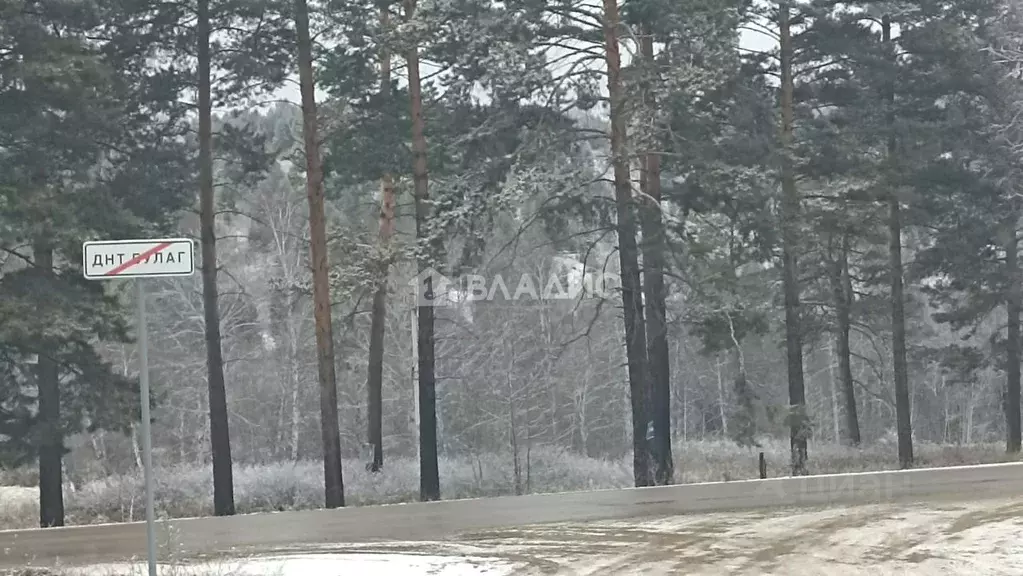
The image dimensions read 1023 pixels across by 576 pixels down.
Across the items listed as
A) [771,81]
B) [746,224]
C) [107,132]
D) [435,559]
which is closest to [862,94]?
[771,81]

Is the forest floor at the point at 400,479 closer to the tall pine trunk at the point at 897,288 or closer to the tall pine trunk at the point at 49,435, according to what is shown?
the tall pine trunk at the point at 897,288

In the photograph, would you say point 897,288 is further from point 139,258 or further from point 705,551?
point 139,258

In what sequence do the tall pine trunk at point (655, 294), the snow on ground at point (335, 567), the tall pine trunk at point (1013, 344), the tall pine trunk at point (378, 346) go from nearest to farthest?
the snow on ground at point (335, 567), the tall pine trunk at point (655, 294), the tall pine trunk at point (378, 346), the tall pine trunk at point (1013, 344)

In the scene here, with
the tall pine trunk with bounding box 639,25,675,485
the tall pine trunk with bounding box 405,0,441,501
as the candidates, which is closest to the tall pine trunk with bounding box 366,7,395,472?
the tall pine trunk with bounding box 405,0,441,501

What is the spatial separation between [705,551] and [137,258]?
7.02m

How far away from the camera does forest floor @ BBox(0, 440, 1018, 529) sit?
76.1 ft

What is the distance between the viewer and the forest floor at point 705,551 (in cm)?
1177

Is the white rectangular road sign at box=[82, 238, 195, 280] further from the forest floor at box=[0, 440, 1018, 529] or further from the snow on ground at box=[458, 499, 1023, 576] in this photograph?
the forest floor at box=[0, 440, 1018, 529]

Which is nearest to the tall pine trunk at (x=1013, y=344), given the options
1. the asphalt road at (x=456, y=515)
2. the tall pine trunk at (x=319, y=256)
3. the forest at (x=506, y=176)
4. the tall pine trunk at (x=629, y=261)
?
the forest at (x=506, y=176)

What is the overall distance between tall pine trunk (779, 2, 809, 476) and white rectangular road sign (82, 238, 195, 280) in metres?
16.4

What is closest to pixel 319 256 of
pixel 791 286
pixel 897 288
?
pixel 791 286

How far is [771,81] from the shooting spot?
2745 cm

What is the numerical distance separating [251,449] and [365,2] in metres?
24.8

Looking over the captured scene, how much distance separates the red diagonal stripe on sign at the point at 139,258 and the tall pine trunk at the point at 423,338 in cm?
1324
